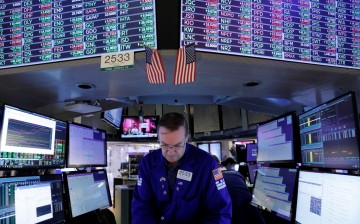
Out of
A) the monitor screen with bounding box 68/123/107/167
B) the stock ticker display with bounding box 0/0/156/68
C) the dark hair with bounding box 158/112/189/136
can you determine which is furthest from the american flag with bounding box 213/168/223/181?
the monitor screen with bounding box 68/123/107/167

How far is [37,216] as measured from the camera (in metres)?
1.83

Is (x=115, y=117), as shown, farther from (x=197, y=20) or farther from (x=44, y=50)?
(x=197, y=20)

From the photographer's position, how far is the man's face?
166 centimetres

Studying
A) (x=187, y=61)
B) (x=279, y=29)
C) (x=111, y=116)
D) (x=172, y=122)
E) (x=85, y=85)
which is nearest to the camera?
(x=172, y=122)

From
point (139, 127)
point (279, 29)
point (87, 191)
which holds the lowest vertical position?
point (87, 191)

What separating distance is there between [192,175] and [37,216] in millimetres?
970

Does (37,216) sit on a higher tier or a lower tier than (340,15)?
lower

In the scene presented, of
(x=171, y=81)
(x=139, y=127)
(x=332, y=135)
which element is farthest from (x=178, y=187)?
(x=139, y=127)

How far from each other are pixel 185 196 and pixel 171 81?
1265 mm

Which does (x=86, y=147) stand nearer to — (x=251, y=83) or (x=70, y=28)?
(x=70, y=28)

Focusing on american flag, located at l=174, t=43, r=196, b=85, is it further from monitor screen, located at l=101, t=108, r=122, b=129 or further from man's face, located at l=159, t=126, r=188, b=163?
monitor screen, located at l=101, t=108, r=122, b=129

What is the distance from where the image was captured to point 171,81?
8.94 ft

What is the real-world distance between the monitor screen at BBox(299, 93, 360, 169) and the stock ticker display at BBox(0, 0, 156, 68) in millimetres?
1186

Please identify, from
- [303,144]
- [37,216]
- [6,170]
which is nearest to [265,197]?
[303,144]
